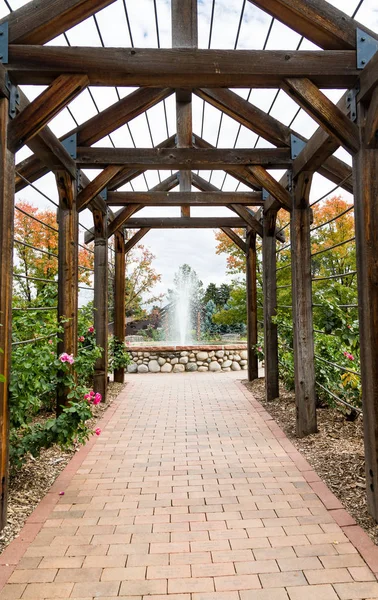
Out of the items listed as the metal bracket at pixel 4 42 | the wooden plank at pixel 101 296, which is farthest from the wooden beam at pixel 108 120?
the metal bracket at pixel 4 42

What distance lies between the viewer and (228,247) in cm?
1196

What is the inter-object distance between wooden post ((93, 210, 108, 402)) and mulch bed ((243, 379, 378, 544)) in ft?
8.86

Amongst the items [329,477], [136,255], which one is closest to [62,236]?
[329,477]

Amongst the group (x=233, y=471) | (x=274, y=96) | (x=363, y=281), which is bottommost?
(x=233, y=471)

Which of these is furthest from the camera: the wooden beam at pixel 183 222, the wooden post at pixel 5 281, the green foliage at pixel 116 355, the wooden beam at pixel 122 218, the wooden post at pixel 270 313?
the wooden beam at pixel 183 222

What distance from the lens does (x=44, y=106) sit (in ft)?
9.33

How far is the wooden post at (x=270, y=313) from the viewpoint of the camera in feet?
20.5

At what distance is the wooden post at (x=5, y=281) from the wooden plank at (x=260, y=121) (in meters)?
2.65

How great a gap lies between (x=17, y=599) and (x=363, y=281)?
8.79ft

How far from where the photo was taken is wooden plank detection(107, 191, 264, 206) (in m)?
6.53

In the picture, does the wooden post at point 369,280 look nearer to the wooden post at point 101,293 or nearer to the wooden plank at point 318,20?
the wooden plank at point 318,20

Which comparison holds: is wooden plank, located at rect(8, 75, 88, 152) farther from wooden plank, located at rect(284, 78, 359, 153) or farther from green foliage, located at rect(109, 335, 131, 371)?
green foliage, located at rect(109, 335, 131, 371)

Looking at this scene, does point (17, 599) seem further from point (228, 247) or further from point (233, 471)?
point (228, 247)

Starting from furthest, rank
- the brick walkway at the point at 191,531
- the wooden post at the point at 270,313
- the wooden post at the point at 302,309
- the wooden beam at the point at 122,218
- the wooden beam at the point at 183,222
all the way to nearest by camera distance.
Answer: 1. the wooden beam at the point at 183,222
2. the wooden beam at the point at 122,218
3. the wooden post at the point at 270,313
4. the wooden post at the point at 302,309
5. the brick walkway at the point at 191,531
